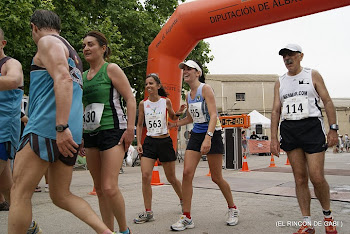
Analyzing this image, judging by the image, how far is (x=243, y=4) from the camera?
868 cm

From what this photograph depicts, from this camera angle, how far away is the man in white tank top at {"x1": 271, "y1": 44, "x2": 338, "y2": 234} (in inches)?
133

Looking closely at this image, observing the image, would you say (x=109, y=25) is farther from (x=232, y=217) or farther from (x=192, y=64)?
(x=232, y=217)

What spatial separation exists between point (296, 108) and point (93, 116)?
1.93m

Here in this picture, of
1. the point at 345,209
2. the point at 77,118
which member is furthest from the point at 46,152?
the point at 345,209

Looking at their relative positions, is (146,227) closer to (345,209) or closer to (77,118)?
(77,118)

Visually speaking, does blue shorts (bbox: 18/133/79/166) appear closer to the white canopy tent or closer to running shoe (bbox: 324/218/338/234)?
running shoe (bbox: 324/218/338/234)

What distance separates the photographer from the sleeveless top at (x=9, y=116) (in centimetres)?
330

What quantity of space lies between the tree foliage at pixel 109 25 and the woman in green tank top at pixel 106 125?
26.2 ft

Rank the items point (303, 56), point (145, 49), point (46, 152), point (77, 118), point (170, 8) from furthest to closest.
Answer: point (170, 8)
point (145, 49)
point (303, 56)
point (77, 118)
point (46, 152)

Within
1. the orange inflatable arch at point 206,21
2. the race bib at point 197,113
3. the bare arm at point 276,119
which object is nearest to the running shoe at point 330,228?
the bare arm at point 276,119

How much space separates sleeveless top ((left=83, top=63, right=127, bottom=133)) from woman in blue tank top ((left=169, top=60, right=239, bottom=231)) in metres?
1.14

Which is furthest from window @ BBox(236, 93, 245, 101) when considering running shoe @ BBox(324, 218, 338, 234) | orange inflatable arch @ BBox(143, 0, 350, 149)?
running shoe @ BBox(324, 218, 338, 234)

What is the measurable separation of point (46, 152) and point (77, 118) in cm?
32

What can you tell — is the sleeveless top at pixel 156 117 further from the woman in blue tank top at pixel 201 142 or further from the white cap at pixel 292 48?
the white cap at pixel 292 48
